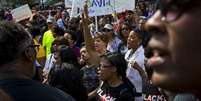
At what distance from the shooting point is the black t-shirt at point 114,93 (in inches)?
174

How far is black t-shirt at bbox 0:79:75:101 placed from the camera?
8.19ft

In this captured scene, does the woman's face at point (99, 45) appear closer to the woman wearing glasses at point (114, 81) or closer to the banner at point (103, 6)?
the banner at point (103, 6)

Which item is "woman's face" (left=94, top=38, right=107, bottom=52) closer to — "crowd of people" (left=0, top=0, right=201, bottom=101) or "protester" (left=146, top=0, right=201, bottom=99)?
"crowd of people" (left=0, top=0, right=201, bottom=101)

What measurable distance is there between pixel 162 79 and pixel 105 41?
259 inches

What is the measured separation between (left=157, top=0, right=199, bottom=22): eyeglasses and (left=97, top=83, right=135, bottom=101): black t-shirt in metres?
3.72

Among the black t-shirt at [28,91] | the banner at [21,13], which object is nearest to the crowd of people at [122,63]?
the black t-shirt at [28,91]

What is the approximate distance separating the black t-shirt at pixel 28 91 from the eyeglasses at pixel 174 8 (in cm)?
186

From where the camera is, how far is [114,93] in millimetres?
4523

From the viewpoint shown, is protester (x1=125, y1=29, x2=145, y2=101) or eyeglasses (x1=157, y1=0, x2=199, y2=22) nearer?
eyeglasses (x1=157, y1=0, x2=199, y2=22)

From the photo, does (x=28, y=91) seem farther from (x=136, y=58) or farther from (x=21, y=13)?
(x=21, y=13)

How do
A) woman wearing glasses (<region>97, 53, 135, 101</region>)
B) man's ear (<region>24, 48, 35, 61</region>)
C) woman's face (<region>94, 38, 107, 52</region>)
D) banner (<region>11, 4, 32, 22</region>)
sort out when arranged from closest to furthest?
man's ear (<region>24, 48, 35, 61</region>) → woman wearing glasses (<region>97, 53, 135, 101</region>) → woman's face (<region>94, 38, 107, 52</region>) → banner (<region>11, 4, 32, 22</region>)

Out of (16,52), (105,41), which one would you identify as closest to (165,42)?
(16,52)

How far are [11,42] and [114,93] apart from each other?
78.4 inches

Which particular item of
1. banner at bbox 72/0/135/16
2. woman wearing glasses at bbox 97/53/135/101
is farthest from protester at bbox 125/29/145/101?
banner at bbox 72/0/135/16
